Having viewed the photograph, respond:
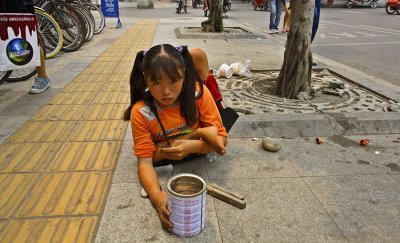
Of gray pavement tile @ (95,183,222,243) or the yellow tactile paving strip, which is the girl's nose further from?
the yellow tactile paving strip

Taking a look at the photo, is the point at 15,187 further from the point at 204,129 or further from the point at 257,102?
the point at 257,102

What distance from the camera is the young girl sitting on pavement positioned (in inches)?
80.9

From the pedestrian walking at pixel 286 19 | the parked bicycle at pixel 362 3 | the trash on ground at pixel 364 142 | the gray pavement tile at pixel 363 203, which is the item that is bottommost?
the gray pavement tile at pixel 363 203

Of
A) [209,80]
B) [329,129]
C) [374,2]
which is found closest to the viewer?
[209,80]

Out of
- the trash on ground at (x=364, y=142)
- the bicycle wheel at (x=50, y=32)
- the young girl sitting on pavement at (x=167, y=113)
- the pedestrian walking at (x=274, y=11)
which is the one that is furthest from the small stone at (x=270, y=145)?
the pedestrian walking at (x=274, y=11)

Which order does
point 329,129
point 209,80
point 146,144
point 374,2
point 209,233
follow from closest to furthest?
point 209,233 < point 146,144 < point 209,80 < point 329,129 < point 374,2

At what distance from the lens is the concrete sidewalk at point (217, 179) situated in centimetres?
202

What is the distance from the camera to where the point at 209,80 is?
291cm

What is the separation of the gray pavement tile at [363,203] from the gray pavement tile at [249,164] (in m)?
0.25

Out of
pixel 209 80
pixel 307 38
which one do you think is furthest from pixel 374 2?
pixel 209 80

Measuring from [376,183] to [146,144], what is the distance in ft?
5.43

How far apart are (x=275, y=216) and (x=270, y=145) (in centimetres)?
92

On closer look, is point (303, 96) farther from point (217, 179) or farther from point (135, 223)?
point (135, 223)

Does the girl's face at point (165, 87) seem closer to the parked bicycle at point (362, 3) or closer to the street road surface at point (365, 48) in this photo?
the street road surface at point (365, 48)
